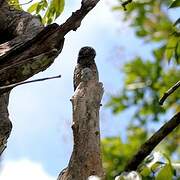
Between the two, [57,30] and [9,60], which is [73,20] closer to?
[57,30]

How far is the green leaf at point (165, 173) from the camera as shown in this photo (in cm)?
109

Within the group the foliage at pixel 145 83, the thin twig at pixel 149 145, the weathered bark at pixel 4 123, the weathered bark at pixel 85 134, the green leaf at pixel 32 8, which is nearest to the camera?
the thin twig at pixel 149 145

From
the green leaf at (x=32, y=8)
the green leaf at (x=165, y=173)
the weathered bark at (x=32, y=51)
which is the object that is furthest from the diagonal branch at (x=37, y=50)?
the green leaf at (x=165, y=173)

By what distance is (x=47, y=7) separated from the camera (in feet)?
5.15

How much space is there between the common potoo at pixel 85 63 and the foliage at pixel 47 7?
20cm

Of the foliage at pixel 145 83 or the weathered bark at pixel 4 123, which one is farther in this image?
the foliage at pixel 145 83

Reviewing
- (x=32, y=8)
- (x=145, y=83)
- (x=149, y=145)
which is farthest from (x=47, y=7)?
(x=145, y=83)

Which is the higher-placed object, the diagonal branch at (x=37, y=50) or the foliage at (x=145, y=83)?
the diagonal branch at (x=37, y=50)

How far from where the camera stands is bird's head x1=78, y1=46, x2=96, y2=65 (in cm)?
136

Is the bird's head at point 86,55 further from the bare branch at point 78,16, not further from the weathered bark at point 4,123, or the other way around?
the weathered bark at point 4,123

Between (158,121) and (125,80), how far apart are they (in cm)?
39

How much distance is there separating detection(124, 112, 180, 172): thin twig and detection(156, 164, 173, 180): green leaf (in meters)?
0.04

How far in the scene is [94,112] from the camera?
50.1 inches

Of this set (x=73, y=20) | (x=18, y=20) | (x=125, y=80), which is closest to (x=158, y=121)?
(x=125, y=80)
